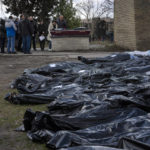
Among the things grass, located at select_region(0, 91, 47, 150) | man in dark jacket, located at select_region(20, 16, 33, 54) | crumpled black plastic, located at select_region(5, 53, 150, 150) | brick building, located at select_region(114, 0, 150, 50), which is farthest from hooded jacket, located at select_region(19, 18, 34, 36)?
grass, located at select_region(0, 91, 47, 150)

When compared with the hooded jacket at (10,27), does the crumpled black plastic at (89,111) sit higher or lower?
lower

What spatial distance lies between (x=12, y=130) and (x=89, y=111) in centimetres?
112

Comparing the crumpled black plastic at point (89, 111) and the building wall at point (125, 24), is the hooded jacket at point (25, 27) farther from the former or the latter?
the crumpled black plastic at point (89, 111)

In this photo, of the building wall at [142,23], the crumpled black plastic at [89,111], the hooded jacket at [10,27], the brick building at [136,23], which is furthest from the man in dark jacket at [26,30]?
the crumpled black plastic at [89,111]

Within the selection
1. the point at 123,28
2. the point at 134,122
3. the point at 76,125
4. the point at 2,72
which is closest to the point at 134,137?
the point at 134,122

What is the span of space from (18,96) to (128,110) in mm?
2406

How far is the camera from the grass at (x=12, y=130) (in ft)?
12.3

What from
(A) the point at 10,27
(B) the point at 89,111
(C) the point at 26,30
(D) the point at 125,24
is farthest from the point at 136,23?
(B) the point at 89,111

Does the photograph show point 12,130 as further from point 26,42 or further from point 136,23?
point 136,23

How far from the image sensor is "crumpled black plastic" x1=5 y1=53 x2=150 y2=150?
3.23 meters

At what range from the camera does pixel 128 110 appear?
420 cm

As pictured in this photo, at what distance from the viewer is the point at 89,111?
4184mm

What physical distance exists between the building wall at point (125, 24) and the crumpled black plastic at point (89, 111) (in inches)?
408

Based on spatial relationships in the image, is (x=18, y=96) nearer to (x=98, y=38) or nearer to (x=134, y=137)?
(x=134, y=137)
